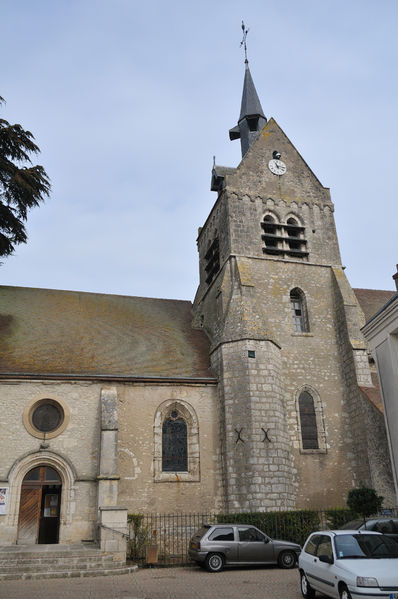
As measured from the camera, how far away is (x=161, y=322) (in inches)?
834

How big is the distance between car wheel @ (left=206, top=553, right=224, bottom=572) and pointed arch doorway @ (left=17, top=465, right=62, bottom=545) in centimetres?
555

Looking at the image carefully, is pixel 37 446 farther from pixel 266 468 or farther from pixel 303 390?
pixel 303 390

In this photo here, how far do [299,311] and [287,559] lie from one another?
9420 mm

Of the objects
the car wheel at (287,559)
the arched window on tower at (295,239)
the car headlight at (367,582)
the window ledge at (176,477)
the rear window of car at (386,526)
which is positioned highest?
the arched window on tower at (295,239)

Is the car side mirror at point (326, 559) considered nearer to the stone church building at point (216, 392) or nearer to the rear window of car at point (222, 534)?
the rear window of car at point (222, 534)

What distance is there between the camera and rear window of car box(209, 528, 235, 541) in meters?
12.0

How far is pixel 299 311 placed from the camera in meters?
19.4

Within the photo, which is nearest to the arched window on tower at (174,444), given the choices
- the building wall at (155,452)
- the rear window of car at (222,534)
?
the building wall at (155,452)

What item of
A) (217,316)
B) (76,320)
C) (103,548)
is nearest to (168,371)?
(217,316)

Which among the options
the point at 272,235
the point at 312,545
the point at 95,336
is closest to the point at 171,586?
the point at 312,545

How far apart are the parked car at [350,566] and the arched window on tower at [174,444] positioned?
7.68 m

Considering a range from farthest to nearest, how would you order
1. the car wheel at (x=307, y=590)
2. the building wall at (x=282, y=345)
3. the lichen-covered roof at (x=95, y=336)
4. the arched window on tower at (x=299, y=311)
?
the arched window on tower at (x=299, y=311) → the lichen-covered roof at (x=95, y=336) → the building wall at (x=282, y=345) → the car wheel at (x=307, y=590)

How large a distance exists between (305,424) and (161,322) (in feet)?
24.4

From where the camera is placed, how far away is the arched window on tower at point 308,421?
16938mm
